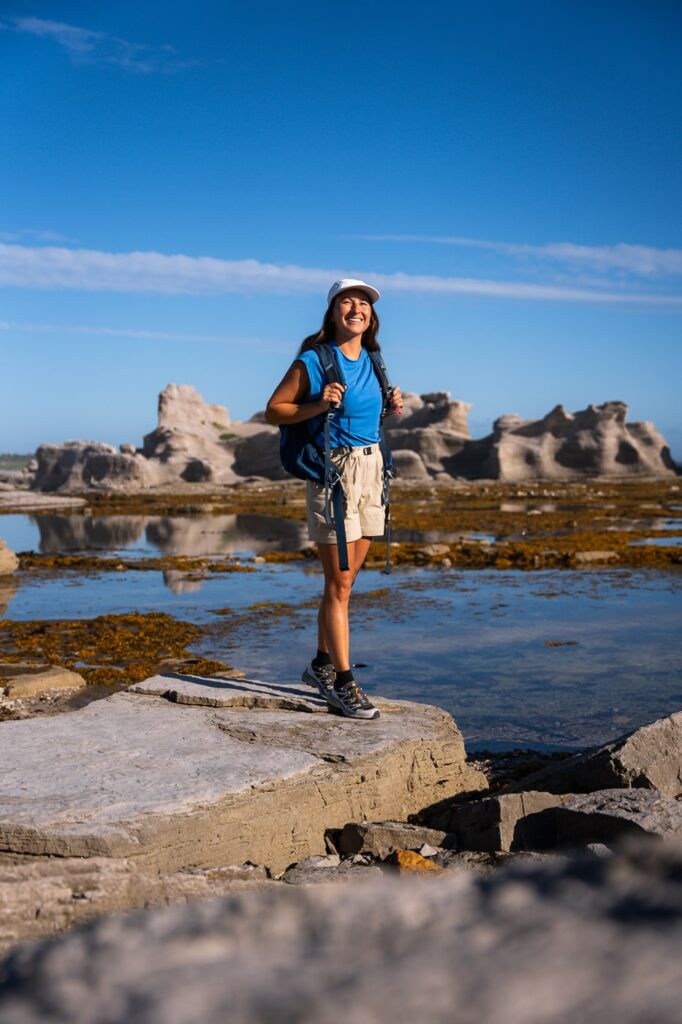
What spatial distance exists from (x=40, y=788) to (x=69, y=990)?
283 cm

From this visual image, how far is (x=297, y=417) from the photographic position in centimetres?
468

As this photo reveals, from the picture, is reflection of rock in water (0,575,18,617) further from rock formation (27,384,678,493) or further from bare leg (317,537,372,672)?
rock formation (27,384,678,493)

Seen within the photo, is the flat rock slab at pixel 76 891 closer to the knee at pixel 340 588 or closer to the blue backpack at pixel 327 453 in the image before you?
the knee at pixel 340 588

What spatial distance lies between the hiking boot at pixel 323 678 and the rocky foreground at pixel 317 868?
9cm

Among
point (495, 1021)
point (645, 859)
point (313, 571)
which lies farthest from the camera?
point (313, 571)

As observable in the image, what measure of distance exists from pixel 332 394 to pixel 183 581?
8.54 metres

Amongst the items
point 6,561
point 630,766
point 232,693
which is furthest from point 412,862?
point 6,561

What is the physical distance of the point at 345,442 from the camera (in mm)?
4805

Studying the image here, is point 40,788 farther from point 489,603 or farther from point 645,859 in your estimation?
point 489,603

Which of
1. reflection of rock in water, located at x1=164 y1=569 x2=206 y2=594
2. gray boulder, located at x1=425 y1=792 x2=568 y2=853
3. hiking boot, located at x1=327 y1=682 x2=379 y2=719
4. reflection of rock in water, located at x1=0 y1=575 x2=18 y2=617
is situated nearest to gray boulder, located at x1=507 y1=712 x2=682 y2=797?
gray boulder, located at x1=425 y1=792 x2=568 y2=853

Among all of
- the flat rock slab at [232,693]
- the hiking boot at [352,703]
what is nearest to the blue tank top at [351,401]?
the hiking boot at [352,703]

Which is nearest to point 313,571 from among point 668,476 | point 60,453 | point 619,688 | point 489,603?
point 489,603

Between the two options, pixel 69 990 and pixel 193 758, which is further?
pixel 193 758

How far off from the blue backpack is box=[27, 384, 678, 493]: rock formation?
45144mm
